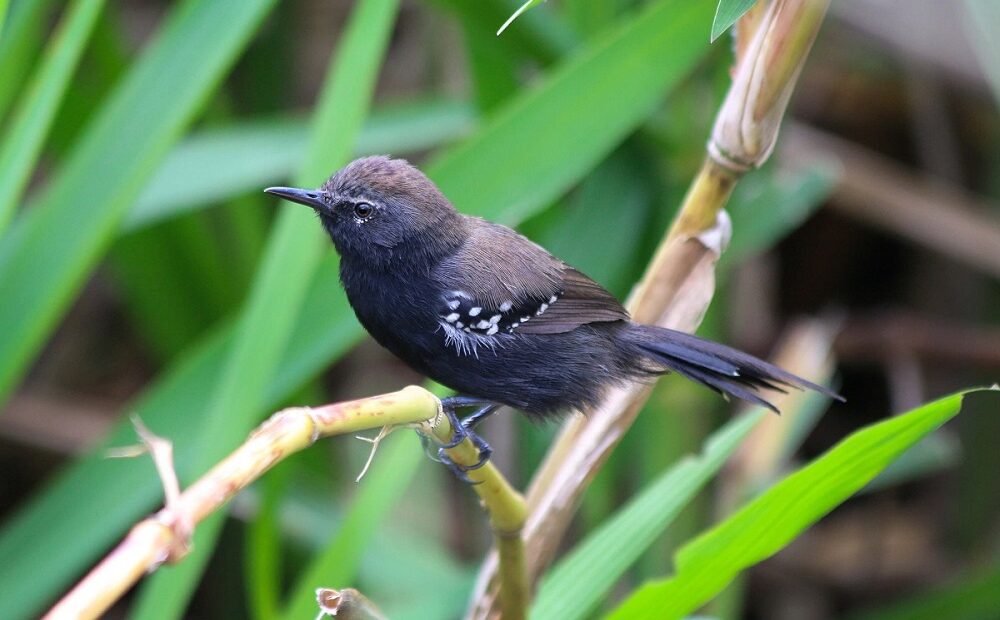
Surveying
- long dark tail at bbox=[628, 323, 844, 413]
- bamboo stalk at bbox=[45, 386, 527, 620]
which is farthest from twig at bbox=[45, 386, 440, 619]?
long dark tail at bbox=[628, 323, 844, 413]

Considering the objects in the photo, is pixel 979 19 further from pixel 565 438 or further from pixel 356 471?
pixel 356 471

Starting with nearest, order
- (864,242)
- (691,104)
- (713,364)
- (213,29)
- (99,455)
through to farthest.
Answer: (713,364), (213,29), (99,455), (691,104), (864,242)

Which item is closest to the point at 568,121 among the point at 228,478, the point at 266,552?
the point at 266,552

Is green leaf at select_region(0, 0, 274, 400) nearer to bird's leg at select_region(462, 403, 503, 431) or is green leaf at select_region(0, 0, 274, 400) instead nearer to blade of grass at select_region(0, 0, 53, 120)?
blade of grass at select_region(0, 0, 53, 120)

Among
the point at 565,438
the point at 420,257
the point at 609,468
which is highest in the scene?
the point at 420,257

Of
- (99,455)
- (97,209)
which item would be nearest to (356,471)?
(99,455)

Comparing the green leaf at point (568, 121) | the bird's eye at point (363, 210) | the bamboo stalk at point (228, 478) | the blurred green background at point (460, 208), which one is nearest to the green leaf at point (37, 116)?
the blurred green background at point (460, 208)
